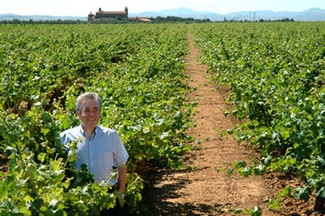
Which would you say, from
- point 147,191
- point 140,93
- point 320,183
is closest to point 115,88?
point 140,93

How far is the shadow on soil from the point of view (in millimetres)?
5081

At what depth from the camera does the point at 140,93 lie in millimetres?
7621

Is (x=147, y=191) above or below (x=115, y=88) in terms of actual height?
below

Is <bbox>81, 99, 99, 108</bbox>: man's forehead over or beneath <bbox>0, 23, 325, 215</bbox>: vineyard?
over

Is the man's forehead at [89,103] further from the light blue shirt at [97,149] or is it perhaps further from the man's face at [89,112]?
the light blue shirt at [97,149]

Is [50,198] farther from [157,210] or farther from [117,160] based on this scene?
[157,210]

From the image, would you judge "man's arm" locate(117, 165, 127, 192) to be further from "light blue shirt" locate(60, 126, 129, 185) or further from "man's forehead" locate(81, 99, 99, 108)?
"man's forehead" locate(81, 99, 99, 108)

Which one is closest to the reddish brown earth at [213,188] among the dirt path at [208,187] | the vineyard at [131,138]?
the dirt path at [208,187]

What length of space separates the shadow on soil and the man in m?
0.82

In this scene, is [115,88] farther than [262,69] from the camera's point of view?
No

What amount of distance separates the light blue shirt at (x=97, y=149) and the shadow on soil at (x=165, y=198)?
0.84 m

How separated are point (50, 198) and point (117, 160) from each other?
1354 mm

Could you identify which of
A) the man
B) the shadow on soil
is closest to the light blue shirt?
the man

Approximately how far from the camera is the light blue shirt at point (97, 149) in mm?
3969
